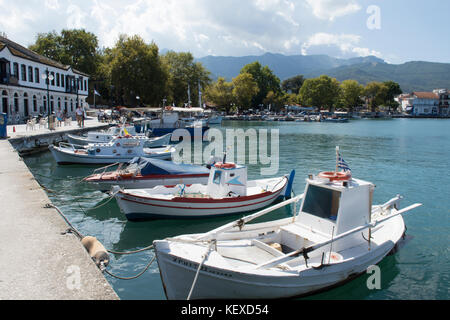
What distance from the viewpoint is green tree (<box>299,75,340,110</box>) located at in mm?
135250

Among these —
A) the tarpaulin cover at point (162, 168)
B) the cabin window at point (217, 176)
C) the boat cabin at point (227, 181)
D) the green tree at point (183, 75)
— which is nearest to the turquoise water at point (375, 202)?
the boat cabin at point (227, 181)

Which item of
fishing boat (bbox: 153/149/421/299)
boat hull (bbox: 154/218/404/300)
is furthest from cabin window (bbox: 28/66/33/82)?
boat hull (bbox: 154/218/404/300)

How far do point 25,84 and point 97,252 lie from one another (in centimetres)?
4259

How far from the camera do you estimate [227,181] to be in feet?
45.7

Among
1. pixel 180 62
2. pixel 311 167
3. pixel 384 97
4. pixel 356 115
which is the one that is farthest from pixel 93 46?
pixel 384 97

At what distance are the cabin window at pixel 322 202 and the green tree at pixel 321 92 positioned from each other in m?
133

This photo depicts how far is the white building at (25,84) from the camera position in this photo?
1547 inches

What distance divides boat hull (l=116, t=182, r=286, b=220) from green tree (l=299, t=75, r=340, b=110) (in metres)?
130

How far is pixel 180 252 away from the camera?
7344 millimetres

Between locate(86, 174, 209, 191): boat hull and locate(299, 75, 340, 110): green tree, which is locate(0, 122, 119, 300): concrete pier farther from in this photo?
locate(299, 75, 340, 110): green tree

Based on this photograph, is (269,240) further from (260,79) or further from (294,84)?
(294,84)

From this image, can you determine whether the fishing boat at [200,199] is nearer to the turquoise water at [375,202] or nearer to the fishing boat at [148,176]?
the turquoise water at [375,202]
